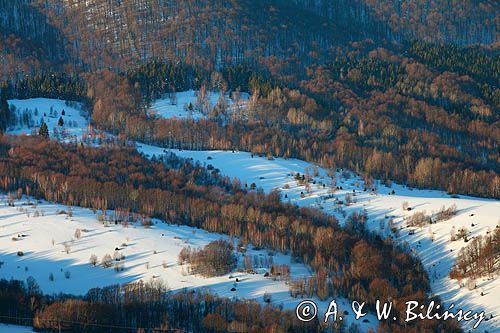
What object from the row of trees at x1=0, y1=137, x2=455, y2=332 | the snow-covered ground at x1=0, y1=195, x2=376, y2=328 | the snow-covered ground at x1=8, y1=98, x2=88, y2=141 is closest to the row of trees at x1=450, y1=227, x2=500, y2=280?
the row of trees at x1=0, y1=137, x2=455, y2=332

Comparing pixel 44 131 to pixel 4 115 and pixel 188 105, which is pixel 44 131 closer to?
pixel 4 115

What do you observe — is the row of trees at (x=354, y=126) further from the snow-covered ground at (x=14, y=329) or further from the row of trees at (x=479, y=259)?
the snow-covered ground at (x=14, y=329)

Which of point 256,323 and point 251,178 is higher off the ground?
point 256,323

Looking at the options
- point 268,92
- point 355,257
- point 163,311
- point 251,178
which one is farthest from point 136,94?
point 163,311

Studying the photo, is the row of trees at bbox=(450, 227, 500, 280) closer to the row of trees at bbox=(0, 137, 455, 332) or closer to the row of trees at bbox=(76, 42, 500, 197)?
the row of trees at bbox=(0, 137, 455, 332)

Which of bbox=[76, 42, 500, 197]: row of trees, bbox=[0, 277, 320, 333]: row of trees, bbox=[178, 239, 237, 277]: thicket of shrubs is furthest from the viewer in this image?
bbox=[76, 42, 500, 197]: row of trees

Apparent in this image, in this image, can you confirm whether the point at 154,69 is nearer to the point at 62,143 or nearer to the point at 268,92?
the point at 268,92

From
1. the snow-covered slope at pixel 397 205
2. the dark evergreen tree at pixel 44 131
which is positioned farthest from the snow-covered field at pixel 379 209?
the dark evergreen tree at pixel 44 131
